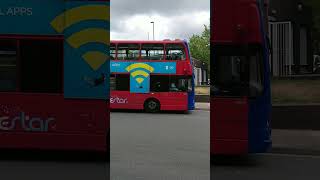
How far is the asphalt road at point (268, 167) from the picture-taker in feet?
30.3

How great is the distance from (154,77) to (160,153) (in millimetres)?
14442

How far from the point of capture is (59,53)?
1020cm

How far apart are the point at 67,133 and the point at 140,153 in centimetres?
229

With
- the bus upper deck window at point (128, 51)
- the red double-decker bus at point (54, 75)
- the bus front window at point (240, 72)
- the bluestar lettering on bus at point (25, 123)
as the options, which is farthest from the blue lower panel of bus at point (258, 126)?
the bus upper deck window at point (128, 51)

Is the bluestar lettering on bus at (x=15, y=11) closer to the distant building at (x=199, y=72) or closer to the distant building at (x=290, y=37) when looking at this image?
the distant building at (x=290, y=37)

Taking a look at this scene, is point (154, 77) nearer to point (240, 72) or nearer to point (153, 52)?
point (153, 52)

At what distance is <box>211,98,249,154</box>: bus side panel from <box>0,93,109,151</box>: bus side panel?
2.27 metres

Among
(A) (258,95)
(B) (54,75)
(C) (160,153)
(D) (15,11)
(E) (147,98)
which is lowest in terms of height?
(C) (160,153)

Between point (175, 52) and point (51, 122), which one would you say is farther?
point (175, 52)

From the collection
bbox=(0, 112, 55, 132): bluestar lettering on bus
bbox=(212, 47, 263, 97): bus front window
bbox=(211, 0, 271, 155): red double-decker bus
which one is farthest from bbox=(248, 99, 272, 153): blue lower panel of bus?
bbox=(0, 112, 55, 132): bluestar lettering on bus

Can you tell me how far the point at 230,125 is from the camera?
9.86 m

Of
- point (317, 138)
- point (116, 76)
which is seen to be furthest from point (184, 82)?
point (317, 138)

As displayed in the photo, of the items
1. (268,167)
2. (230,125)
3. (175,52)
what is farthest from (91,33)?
(175,52)

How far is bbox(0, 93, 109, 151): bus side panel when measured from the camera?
1008 centimetres
